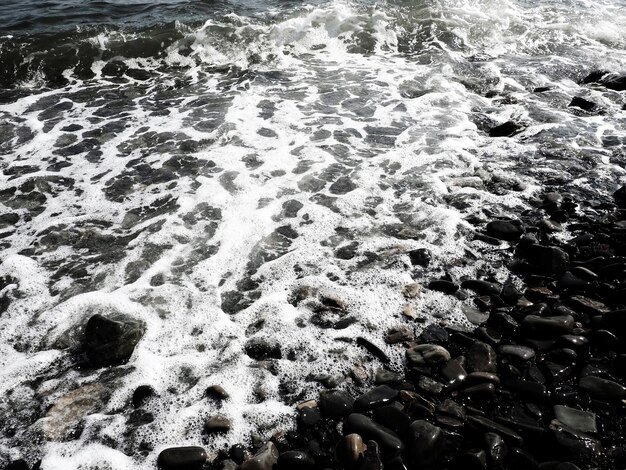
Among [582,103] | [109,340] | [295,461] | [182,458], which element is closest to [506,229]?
[295,461]

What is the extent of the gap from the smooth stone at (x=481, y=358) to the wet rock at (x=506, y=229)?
1.58 meters

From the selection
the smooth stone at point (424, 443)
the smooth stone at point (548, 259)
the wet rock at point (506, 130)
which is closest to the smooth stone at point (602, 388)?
the smooth stone at point (424, 443)

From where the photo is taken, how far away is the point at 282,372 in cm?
303

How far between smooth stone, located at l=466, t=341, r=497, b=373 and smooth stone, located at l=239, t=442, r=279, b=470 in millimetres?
1483

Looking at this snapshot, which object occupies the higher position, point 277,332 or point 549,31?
point 549,31

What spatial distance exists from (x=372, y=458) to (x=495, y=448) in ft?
2.35

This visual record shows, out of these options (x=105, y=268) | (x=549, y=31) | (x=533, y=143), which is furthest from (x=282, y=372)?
(x=549, y=31)

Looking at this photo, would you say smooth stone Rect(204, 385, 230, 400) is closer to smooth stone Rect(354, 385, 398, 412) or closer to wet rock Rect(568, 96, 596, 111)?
smooth stone Rect(354, 385, 398, 412)

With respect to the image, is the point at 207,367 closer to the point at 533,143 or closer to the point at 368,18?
the point at 533,143

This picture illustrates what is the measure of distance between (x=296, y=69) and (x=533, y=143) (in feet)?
19.5

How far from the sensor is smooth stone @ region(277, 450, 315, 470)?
2.37 m

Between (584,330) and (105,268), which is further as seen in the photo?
(105,268)

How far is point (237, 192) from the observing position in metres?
5.34

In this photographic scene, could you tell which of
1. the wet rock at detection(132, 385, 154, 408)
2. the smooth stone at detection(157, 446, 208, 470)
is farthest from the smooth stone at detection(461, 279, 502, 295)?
the wet rock at detection(132, 385, 154, 408)
